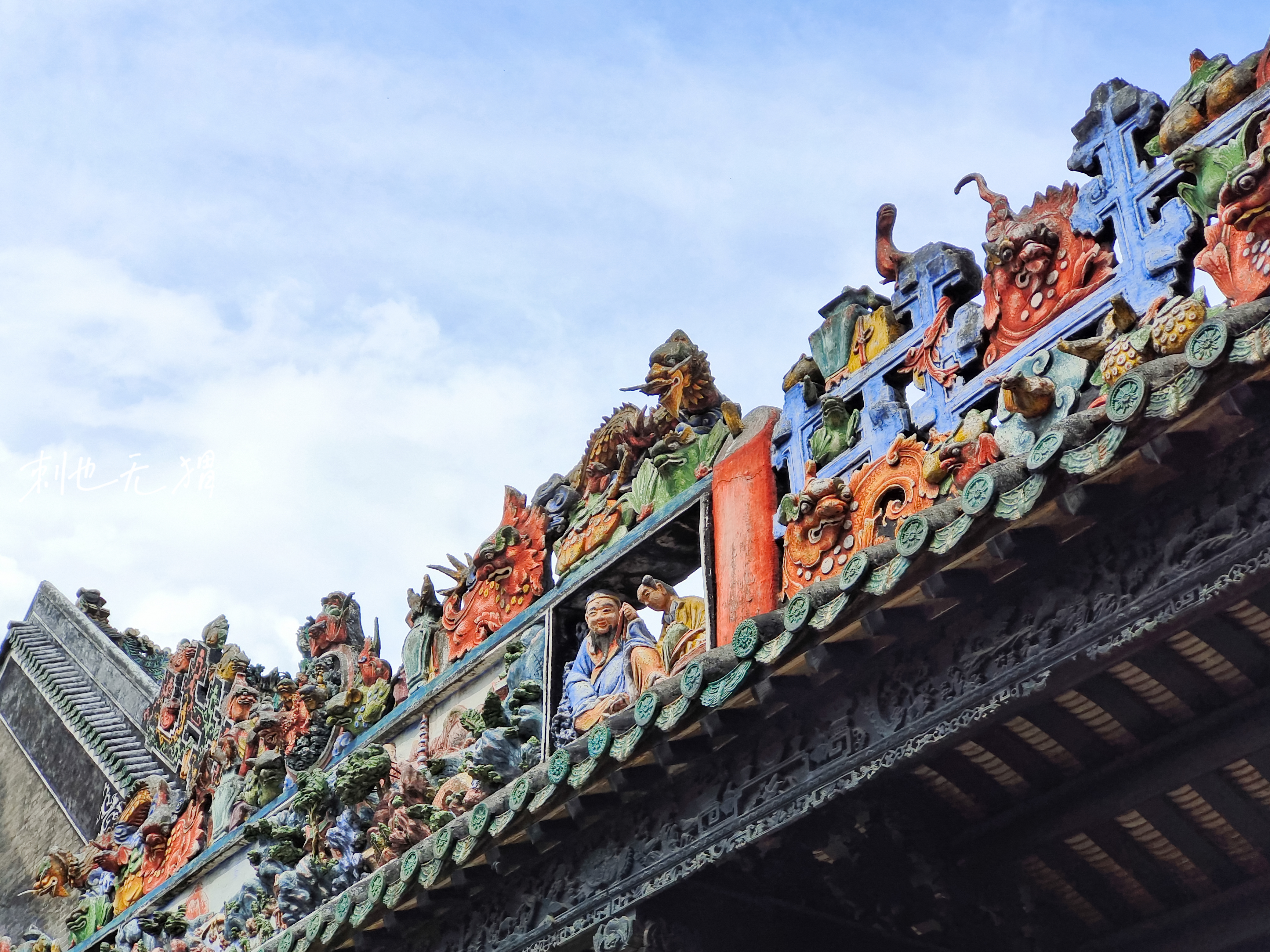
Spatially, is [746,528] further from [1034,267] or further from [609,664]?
[1034,267]

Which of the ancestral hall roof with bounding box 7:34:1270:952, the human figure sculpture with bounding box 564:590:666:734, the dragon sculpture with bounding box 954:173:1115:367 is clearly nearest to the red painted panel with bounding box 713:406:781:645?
the ancestral hall roof with bounding box 7:34:1270:952

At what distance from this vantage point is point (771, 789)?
327 inches

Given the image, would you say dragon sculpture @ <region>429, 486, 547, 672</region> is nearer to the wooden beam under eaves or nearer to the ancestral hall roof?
the ancestral hall roof

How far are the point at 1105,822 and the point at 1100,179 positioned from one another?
316 cm

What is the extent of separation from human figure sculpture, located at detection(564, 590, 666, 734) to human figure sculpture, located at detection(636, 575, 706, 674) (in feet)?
0.30

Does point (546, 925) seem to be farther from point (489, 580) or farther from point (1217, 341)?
point (1217, 341)

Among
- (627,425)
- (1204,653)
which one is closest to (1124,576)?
(1204,653)

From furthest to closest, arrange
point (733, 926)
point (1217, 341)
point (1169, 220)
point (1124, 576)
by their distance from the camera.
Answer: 1. point (733, 926)
2. point (1169, 220)
3. point (1124, 576)
4. point (1217, 341)

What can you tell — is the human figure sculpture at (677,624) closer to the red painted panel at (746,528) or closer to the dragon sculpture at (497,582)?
the red painted panel at (746,528)

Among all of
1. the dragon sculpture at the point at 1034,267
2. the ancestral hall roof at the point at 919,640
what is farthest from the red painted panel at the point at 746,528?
the dragon sculpture at the point at 1034,267

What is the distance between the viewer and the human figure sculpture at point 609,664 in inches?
405

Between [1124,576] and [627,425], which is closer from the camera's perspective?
[1124,576]

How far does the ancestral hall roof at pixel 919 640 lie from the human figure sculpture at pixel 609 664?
1.0 inches

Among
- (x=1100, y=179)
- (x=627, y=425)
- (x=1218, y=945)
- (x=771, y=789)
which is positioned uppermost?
(x=627, y=425)
